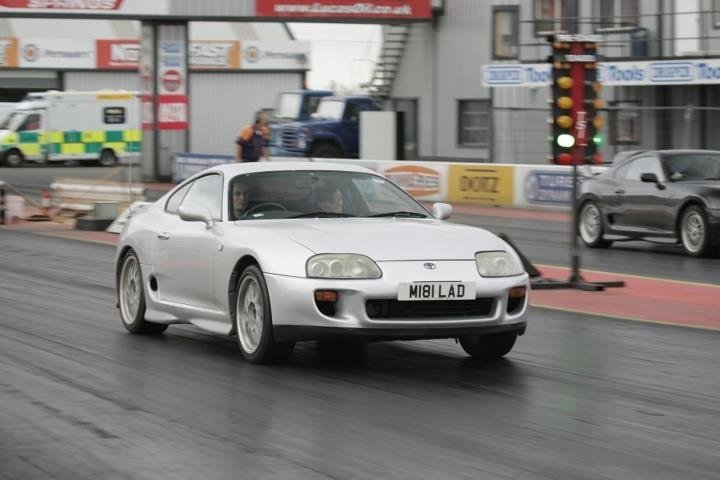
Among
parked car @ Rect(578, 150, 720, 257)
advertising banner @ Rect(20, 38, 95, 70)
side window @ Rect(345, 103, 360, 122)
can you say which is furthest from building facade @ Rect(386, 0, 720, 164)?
advertising banner @ Rect(20, 38, 95, 70)

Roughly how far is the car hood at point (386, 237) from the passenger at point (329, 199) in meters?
0.22

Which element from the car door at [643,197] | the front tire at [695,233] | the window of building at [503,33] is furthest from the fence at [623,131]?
the front tire at [695,233]

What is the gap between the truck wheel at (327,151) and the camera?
→ 37656mm

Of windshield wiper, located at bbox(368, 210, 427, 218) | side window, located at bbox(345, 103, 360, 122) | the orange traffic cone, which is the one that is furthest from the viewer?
side window, located at bbox(345, 103, 360, 122)

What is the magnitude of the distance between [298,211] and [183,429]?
287cm

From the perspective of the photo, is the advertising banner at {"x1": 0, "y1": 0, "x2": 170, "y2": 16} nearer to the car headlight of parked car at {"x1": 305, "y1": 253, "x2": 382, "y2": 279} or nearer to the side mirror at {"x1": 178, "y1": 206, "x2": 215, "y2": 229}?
the side mirror at {"x1": 178, "y1": 206, "x2": 215, "y2": 229}

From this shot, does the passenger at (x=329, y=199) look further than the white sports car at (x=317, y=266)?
Yes

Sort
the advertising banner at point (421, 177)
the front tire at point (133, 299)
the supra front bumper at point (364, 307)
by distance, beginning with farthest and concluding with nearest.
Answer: the advertising banner at point (421, 177) → the front tire at point (133, 299) → the supra front bumper at point (364, 307)

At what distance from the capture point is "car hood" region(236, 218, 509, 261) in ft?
28.9

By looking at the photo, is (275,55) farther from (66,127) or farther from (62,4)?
(62,4)

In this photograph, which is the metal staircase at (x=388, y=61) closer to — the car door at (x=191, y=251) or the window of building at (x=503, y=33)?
the window of building at (x=503, y=33)

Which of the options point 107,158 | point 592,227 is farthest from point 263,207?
point 107,158

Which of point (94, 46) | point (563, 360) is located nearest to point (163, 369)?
point (563, 360)

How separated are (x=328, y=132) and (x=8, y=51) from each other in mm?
27039
